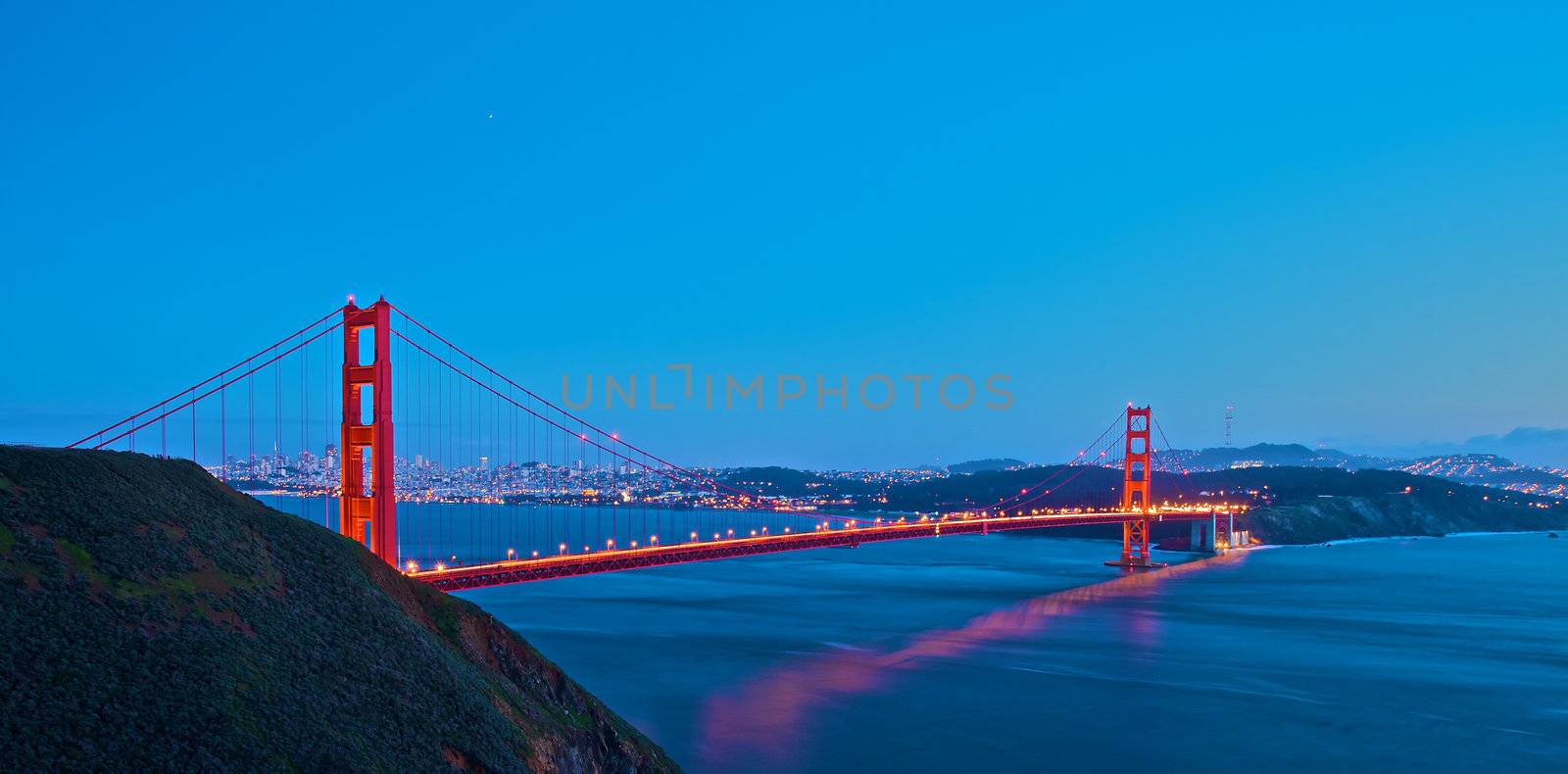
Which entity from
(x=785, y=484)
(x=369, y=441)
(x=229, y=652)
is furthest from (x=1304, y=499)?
(x=229, y=652)

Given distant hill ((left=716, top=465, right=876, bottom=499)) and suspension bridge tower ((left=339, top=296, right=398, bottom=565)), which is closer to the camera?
suspension bridge tower ((left=339, top=296, right=398, bottom=565))

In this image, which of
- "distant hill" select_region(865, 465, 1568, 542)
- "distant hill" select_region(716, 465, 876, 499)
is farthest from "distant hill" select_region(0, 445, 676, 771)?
"distant hill" select_region(716, 465, 876, 499)

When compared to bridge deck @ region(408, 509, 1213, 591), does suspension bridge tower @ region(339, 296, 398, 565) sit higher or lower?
higher

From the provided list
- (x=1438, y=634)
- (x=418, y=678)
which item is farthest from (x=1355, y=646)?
(x=418, y=678)

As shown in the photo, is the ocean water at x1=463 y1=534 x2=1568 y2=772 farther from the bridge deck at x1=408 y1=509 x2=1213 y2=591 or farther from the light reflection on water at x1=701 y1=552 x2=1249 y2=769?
the bridge deck at x1=408 y1=509 x2=1213 y2=591

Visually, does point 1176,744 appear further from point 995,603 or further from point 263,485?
point 263,485

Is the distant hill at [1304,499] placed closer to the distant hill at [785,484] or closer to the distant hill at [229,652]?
the distant hill at [785,484]
